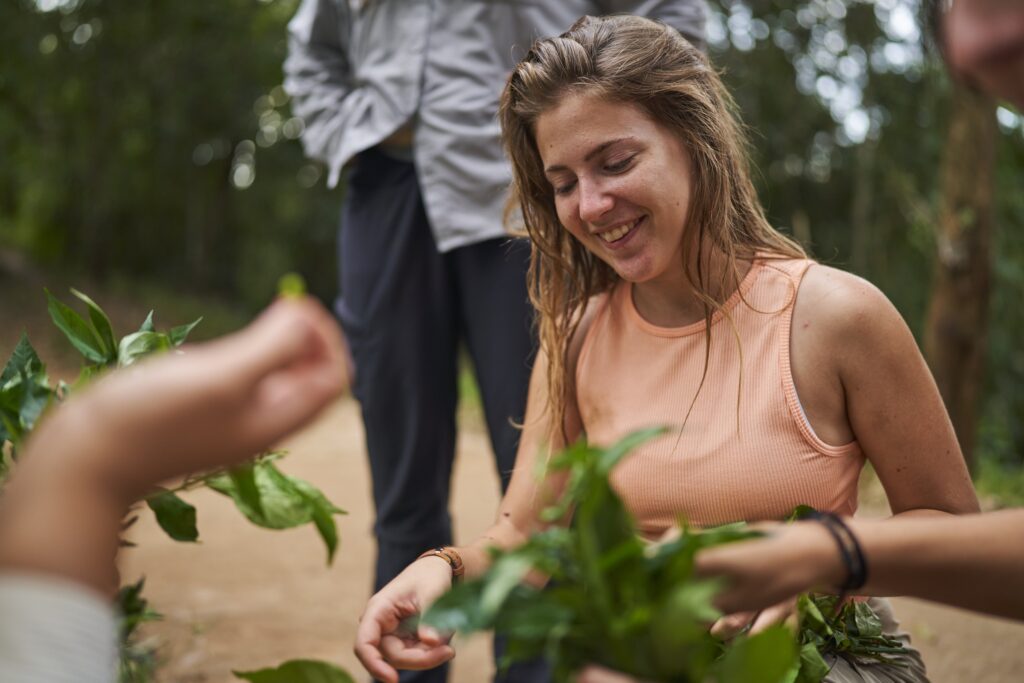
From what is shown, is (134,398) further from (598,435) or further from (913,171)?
(913,171)

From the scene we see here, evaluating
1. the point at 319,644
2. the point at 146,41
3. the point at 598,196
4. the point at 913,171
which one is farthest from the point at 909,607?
the point at 146,41

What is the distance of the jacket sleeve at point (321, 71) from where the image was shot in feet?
9.01

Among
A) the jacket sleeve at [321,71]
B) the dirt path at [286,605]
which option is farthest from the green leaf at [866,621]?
the jacket sleeve at [321,71]

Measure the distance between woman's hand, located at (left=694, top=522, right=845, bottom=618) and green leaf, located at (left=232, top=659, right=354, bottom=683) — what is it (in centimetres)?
46

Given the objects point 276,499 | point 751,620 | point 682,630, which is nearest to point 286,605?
point 276,499

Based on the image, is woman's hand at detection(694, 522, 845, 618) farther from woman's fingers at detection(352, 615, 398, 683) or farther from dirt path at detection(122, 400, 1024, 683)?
dirt path at detection(122, 400, 1024, 683)

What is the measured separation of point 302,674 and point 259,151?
16.9 metres

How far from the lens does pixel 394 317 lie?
2566 millimetres

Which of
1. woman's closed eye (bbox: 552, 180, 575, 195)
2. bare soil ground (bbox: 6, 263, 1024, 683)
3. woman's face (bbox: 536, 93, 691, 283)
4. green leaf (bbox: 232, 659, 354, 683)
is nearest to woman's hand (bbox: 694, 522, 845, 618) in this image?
green leaf (bbox: 232, 659, 354, 683)

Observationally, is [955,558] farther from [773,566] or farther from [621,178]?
[621,178]

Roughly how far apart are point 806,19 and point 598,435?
28.3 ft

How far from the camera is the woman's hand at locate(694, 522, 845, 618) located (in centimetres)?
97

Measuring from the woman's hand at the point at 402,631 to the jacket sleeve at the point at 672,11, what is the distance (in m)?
1.53

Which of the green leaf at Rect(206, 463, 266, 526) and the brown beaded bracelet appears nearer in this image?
the green leaf at Rect(206, 463, 266, 526)
